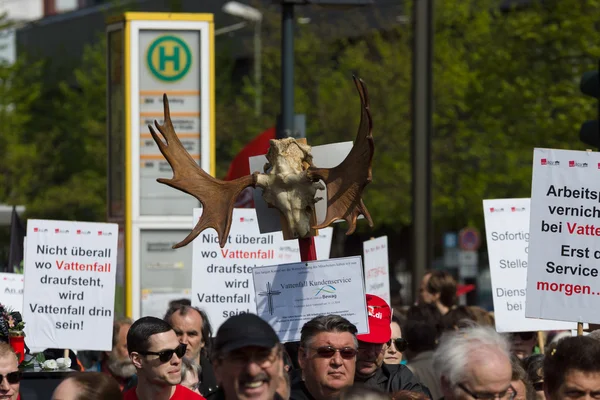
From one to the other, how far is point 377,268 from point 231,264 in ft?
6.15

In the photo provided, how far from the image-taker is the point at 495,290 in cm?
836

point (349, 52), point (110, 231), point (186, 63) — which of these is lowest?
point (110, 231)

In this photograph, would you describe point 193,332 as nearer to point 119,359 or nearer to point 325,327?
point 119,359

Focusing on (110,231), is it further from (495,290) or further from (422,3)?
(422,3)

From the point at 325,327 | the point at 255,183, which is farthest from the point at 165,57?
the point at 325,327

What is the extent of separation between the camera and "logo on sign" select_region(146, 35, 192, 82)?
13.6m

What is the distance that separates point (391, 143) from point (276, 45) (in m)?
4.33

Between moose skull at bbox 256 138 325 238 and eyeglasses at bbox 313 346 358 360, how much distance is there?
1508 millimetres

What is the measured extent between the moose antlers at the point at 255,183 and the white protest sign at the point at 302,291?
0.23m

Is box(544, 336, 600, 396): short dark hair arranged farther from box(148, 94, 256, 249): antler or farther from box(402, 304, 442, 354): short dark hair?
box(402, 304, 442, 354): short dark hair

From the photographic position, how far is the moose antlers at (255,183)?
7.11 m

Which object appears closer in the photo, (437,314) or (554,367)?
(554,367)

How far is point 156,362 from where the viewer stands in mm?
6293

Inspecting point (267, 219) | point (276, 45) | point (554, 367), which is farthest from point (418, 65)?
point (276, 45)
